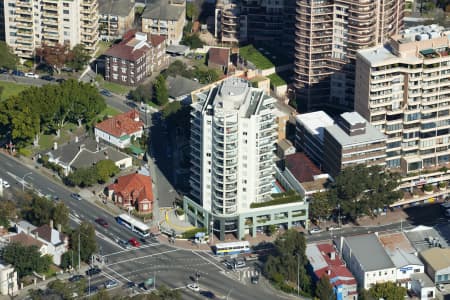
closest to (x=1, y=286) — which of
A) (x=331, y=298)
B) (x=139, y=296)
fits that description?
(x=139, y=296)

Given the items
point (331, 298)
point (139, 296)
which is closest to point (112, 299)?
point (139, 296)

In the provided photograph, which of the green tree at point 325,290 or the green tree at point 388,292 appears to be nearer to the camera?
the green tree at point 325,290

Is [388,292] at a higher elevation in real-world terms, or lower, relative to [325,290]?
lower

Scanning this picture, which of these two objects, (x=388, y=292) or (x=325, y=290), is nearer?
(x=325, y=290)

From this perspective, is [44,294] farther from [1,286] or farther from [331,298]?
[331,298]

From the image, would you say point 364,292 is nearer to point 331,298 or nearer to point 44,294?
point 331,298

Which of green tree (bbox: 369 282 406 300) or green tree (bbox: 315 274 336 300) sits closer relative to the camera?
green tree (bbox: 315 274 336 300)
